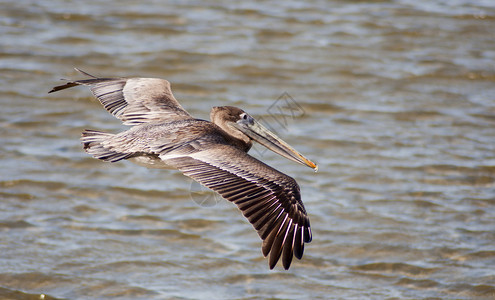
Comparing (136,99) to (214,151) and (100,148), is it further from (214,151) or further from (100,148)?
(214,151)

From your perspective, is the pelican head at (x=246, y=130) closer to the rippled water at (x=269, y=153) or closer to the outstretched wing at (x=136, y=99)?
the outstretched wing at (x=136, y=99)

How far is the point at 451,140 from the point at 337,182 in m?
1.80

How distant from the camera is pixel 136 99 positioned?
276 inches

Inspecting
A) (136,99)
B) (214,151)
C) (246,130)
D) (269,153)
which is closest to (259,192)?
(214,151)

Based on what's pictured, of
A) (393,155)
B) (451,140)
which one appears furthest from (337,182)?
(451,140)

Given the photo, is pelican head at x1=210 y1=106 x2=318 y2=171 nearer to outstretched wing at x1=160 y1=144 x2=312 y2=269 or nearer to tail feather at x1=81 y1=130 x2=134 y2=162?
outstretched wing at x1=160 y1=144 x2=312 y2=269

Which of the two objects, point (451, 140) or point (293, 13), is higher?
point (293, 13)

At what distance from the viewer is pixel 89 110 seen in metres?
10.0

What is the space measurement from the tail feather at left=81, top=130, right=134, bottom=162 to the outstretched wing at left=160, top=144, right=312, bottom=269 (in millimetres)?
358

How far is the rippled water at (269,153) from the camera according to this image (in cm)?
703

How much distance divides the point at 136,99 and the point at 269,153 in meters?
2.62

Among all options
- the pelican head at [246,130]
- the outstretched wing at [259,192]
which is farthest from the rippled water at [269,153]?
the outstretched wing at [259,192]

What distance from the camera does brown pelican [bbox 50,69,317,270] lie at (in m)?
5.00

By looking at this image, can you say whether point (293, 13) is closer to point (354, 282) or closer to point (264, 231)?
point (354, 282)
